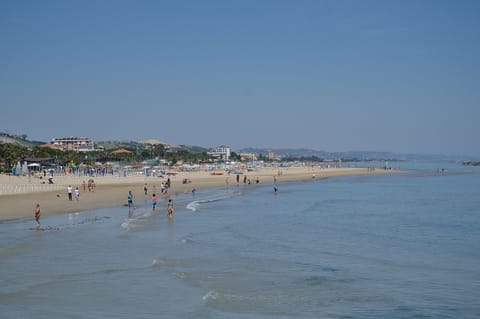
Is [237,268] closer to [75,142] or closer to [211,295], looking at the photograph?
[211,295]

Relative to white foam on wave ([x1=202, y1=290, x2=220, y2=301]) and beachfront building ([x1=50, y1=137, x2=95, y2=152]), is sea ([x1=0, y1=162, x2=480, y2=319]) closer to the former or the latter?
white foam on wave ([x1=202, y1=290, x2=220, y2=301])

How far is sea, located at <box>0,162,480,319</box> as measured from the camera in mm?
9852

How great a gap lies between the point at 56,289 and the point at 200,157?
13212cm

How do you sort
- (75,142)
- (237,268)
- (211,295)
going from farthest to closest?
(75,142) < (237,268) < (211,295)

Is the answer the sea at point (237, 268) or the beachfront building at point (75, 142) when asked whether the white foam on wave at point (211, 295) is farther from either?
the beachfront building at point (75, 142)

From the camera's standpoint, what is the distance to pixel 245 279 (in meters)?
12.2

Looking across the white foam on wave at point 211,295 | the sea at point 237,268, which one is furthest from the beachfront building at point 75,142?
the white foam on wave at point 211,295

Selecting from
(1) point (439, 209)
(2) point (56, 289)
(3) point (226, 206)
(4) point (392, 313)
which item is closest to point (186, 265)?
(2) point (56, 289)

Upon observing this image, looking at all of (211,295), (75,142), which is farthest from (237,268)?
(75,142)

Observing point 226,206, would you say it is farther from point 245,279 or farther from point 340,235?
point 245,279

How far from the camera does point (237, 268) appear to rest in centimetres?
1341

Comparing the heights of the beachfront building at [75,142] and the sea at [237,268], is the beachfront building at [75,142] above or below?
above

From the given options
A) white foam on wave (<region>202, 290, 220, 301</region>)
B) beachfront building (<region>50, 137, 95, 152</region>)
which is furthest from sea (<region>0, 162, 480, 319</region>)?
beachfront building (<region>50, 137, 95, 152</region>)

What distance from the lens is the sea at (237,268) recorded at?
32.3ft
